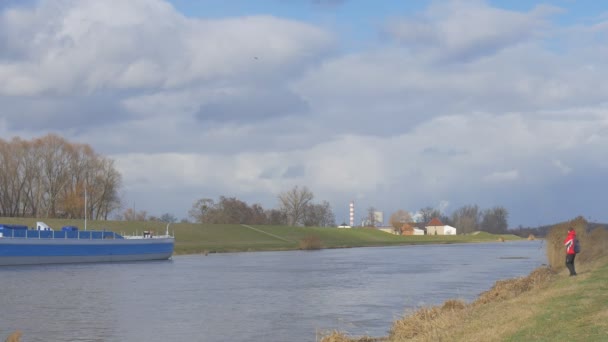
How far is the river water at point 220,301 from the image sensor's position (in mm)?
24969

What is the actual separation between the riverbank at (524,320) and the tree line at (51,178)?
97501mm

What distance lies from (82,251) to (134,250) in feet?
22.6

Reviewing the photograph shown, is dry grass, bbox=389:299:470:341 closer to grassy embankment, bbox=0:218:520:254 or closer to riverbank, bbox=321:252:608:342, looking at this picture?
riverbank, bbox=321:252:608:342

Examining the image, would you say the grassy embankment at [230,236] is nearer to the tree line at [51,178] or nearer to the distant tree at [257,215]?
the tree line at [51,178]

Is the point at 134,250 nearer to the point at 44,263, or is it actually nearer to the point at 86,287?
the point at 44,263

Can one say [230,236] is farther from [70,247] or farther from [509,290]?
[509,290]

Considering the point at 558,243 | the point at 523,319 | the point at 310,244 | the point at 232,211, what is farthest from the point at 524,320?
the point at 232,211

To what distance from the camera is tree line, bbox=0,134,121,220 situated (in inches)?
4449

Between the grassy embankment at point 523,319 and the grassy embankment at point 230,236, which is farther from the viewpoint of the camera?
the grassy embankment at point 230,236

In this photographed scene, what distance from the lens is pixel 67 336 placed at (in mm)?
23969

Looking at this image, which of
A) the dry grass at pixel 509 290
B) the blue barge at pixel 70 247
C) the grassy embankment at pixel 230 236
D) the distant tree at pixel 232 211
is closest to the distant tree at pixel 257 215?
the distant tree at pixel 232 211

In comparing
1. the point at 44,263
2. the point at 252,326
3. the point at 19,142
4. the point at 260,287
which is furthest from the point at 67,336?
the point at 19,142

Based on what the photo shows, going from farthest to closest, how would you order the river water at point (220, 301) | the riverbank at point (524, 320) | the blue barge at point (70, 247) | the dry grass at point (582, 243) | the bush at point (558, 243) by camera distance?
Result: 1. the blue barge at point (70, 247)
2. the dry grass at point (582, 243)
3. the bush at point (558, 243)
4. the river water at point (220, 301)
5. the riverbank at point (524, 320)

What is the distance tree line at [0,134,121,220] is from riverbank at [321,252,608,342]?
320ft
